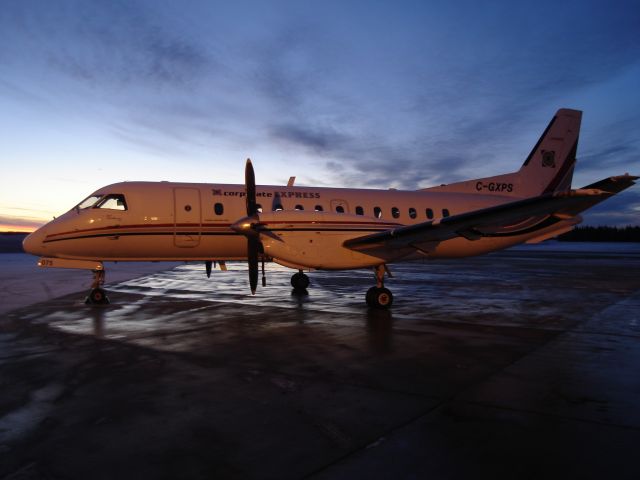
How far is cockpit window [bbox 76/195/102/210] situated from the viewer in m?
12.5

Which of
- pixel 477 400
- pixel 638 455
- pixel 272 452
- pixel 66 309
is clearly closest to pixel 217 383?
pixel 272 452

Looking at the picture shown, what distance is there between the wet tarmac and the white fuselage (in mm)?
1935

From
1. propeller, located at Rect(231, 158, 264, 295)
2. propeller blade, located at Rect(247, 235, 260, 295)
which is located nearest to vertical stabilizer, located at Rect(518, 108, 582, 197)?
propeller, located at Rect(231, 158, 264, 295)

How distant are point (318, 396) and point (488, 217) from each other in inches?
264

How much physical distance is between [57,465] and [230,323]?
20.1ft

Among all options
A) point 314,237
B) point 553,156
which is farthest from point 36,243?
point 553,156

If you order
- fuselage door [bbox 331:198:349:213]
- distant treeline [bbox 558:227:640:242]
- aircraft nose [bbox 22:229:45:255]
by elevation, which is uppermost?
fuselage door [bbox 331:198:349:213]

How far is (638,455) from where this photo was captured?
3656mm

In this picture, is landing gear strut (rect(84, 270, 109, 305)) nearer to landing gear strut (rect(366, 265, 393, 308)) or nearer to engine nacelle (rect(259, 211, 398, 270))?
engine nacelle (rect(259, 211, 398, 270))

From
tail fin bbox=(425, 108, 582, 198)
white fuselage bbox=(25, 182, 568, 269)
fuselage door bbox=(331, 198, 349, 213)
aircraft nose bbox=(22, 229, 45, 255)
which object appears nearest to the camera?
white fuselage bbox=(25, 182, 568, 269)

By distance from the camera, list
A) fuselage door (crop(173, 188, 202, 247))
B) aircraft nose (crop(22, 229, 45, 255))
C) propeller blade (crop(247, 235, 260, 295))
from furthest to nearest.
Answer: fuselage door (crop(173, 188, 202, 247)) → aircraft nose (crop(22, 229, 45, 255)) → propeller blade (crop(247, 235, 260, 295))

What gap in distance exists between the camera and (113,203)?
12.5 m

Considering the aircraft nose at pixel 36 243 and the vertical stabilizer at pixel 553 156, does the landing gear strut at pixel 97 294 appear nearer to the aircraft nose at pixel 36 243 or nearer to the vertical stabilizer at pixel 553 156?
the aircraft nose at pixel 36 243

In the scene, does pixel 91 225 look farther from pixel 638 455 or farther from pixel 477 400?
pixel 638 455
